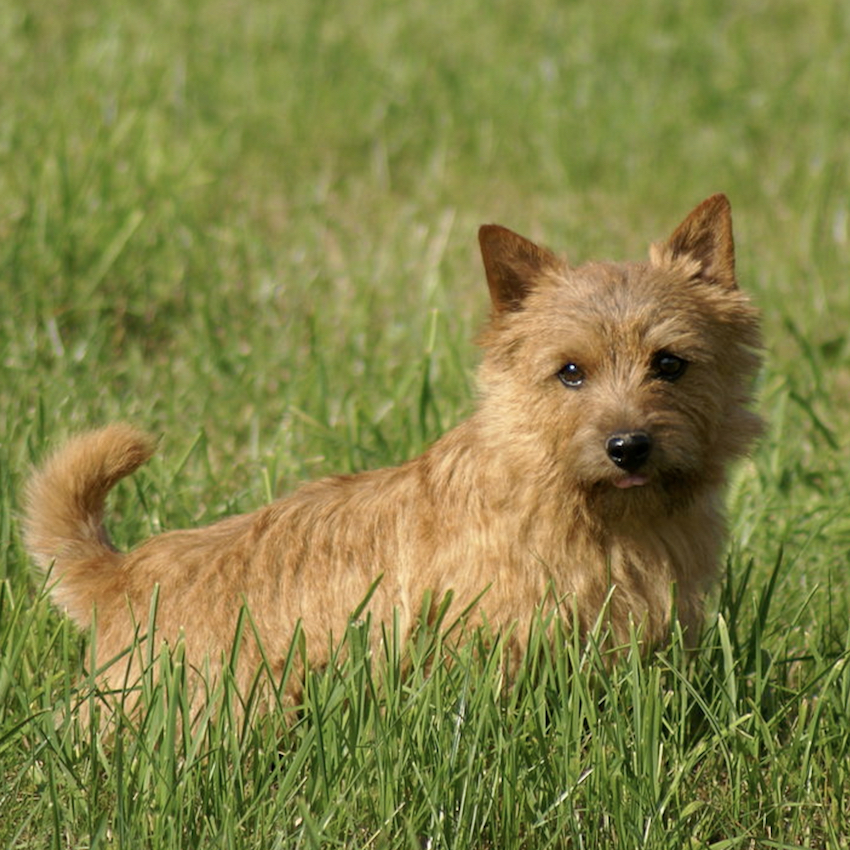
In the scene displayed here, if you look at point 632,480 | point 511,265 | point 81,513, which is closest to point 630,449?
point 632,480

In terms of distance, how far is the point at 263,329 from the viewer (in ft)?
20.1

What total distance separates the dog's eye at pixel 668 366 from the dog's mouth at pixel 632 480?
28 centimetres

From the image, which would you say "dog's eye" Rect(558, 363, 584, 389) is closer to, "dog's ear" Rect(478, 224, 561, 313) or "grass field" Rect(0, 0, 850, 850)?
"dog's ear" Rect(478, 224, 561, 313)

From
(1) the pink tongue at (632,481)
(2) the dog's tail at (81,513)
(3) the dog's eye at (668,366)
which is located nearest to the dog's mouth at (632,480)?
(1) the pink tongue at (632,481)

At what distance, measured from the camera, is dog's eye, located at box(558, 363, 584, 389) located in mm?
3729

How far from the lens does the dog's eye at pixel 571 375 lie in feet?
12.2

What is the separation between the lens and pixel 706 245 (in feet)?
13.1

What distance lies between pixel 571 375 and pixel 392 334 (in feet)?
7.95

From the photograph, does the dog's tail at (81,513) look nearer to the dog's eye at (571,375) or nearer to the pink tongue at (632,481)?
the dog's eye at (571,375)

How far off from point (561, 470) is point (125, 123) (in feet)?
12.2

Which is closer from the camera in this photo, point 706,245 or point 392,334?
point 706,245

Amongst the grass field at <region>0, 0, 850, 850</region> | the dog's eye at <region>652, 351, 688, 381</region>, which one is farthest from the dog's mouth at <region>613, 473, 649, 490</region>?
the grass field at <region>0, 0, 850, 850</region>

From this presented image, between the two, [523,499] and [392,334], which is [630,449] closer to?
[523,499]

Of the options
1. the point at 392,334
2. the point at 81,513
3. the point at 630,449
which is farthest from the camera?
the point at 392,334
